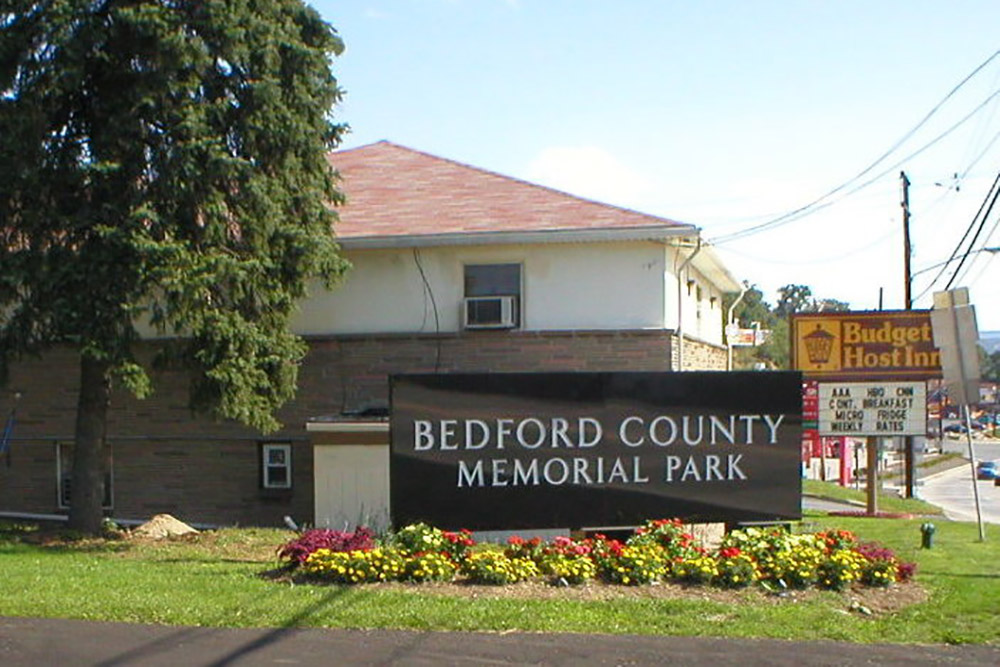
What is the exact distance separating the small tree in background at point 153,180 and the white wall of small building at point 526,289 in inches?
106

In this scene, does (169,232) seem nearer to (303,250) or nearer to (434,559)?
(303,250)

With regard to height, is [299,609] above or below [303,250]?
below

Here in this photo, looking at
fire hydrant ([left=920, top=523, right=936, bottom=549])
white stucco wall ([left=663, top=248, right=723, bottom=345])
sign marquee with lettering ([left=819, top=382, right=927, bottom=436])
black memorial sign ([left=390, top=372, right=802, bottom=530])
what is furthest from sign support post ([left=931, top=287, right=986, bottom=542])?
sign marquee with lettering ([left=819, top=382, right=927, bottom=436])

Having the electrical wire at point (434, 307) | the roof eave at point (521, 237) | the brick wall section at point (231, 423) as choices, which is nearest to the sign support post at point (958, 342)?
the roof eave at point (521, 237)

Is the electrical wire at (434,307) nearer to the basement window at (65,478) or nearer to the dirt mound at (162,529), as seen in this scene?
the dirt mound at (162,529)

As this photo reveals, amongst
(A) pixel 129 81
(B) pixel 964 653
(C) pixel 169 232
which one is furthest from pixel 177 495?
(B) pixel 964 653

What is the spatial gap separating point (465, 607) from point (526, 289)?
28.3 ft

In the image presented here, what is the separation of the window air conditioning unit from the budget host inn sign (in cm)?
865

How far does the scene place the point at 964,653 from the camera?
860 cm

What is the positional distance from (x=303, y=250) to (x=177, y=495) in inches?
223

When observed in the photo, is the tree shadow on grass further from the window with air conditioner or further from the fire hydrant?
the window with air conditioner

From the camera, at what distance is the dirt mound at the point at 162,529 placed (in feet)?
52.7

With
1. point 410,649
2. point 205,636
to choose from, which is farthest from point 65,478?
point 410,649

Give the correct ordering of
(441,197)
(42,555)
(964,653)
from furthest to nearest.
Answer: (441,197), (42,555), (964,653)
